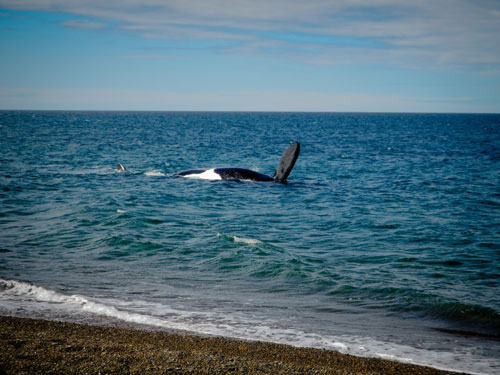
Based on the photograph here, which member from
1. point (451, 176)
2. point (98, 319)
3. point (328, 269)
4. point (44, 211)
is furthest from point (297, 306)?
point (451, 176)

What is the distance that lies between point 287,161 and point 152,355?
52.1 feet

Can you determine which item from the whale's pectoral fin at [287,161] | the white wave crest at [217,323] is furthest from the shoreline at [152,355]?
the whale's pectoral fin at [287,161]

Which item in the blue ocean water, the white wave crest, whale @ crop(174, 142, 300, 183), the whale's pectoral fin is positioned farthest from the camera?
whale @ crop(174, 142, 300, 183)

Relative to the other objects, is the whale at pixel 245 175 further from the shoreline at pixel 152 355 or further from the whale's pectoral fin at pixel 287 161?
the shoreline at pixel 152 355

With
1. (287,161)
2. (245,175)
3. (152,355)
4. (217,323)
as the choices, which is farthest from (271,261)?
(245,175)

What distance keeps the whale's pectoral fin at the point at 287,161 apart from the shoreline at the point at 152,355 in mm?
13735

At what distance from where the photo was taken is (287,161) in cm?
2114

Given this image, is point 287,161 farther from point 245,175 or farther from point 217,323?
point 217,323

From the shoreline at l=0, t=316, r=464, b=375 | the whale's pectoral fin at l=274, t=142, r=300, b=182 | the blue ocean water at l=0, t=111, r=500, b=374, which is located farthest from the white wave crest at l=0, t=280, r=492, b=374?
the whale's pectoral fin at l=274, t=142, r=300, b=182

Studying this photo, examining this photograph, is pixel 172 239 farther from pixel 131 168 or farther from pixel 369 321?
pixel 131 168

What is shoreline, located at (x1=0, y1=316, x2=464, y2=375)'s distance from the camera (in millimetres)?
5504

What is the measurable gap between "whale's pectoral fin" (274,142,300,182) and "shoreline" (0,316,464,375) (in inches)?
541

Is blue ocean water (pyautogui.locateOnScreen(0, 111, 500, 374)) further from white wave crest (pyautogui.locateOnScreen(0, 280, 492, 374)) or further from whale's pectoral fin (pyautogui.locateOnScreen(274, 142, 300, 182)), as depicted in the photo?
whale's pectoral fin (pyautogui.locateOnScreen(274, 142, 300, 182))

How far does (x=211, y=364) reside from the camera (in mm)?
5711
